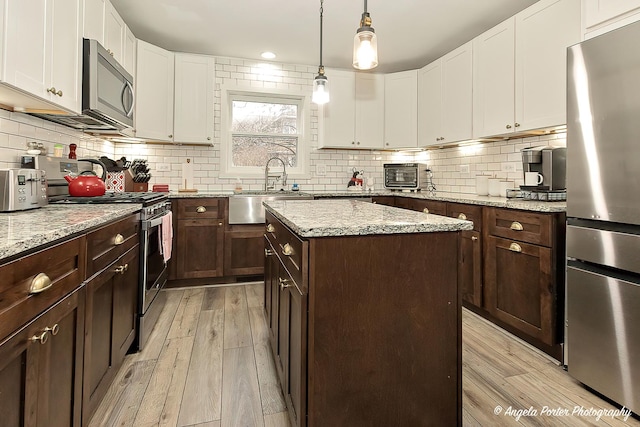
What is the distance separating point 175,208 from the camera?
10.8 feet

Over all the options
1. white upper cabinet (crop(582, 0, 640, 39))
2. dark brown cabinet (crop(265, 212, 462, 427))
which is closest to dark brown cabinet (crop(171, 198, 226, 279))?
dark brown cabinet (crop(265, 212, 462, 427))

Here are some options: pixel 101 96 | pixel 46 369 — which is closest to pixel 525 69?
Answer: pixel 101 96

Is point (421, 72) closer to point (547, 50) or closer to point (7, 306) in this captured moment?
point (547, 50)

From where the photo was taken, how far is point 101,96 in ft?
7.20

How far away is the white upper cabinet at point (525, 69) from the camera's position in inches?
91.0

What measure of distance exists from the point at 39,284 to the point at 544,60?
307 centimetres

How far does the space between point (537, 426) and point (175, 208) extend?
310 cm

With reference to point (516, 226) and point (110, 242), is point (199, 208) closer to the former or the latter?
point (110, 242)

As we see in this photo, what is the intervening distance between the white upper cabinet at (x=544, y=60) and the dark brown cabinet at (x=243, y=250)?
2.54 m

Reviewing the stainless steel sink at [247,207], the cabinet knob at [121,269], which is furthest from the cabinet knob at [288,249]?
the stainless steel sink at [247,207]

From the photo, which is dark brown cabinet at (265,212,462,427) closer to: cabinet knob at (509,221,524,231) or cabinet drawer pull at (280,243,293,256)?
cabinet drawer pull at (280,243,293,256)

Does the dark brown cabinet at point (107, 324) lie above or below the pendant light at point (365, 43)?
below

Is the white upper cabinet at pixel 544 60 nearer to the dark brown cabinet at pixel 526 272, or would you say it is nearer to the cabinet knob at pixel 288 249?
the dark brown cabinet at pixel 526 272

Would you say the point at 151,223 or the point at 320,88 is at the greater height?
the point at 320,88
